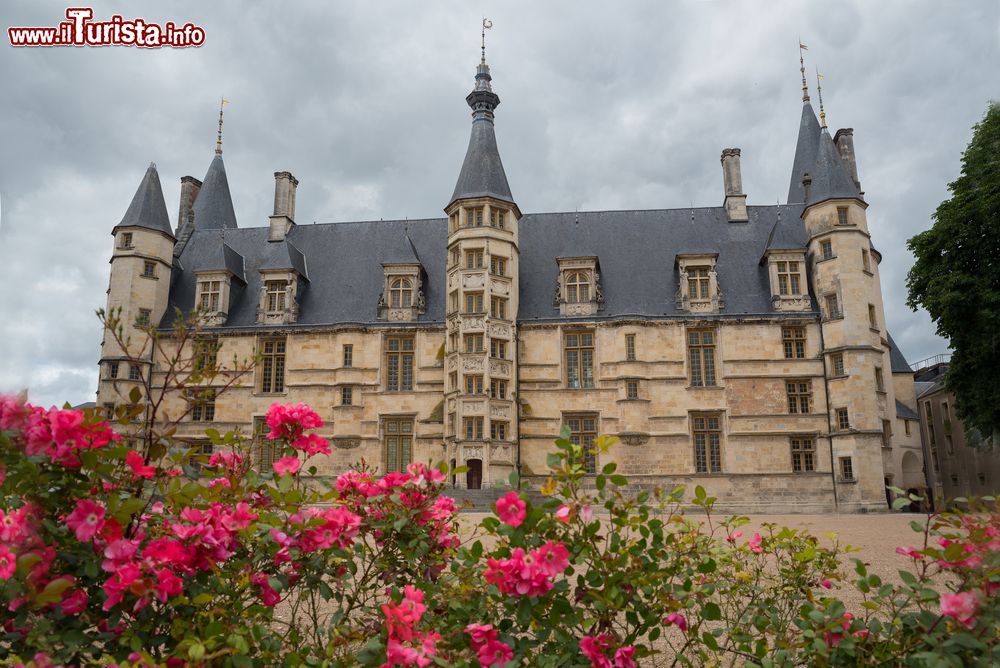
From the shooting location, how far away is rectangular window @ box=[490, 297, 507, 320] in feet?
85.8

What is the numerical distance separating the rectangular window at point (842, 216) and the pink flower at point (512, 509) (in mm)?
27193

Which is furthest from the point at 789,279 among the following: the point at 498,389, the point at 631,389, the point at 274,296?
the point at 274,296

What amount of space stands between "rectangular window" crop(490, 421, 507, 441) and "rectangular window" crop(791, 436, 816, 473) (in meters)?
10.6

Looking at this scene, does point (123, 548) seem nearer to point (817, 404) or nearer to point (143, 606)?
point (143, 606)

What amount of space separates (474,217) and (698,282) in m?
9.20

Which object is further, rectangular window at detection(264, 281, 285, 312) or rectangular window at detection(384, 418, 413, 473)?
rectangular window at detection(264, 281, 285, 312)

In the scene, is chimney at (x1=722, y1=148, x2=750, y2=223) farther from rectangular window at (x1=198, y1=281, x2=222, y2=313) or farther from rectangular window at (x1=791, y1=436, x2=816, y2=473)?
rectangular window at (x1=198, y1=281, x2=222, y2=313)

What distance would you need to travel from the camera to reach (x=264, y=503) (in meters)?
2.98

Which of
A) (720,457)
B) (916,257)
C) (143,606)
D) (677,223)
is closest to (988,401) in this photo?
(916,257)

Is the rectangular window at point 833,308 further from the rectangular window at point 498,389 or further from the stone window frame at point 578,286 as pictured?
the rectangular window at point 498,389

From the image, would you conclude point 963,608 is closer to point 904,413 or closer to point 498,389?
point 498,389

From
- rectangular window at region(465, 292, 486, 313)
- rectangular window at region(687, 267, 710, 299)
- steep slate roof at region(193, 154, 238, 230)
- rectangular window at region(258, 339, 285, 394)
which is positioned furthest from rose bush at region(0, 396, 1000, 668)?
steep slate roof at region(193, 154, 238, 230)

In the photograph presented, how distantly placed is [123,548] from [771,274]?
2724 centimetres

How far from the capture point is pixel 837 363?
25.2m
